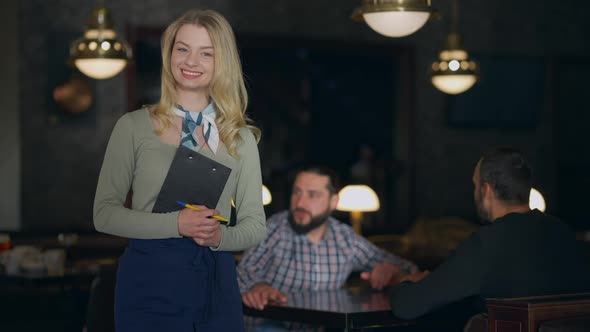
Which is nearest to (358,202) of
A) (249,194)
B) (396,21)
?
(396,21)

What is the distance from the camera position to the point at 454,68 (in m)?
6.73

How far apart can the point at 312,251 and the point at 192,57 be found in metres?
2.30

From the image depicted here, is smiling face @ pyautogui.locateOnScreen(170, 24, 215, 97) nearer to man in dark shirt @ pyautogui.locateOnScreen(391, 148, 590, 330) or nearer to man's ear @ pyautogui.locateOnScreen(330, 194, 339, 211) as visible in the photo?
man in dark shirt @ pyautogui.locateOnScreen(391, 148, 590, 330)

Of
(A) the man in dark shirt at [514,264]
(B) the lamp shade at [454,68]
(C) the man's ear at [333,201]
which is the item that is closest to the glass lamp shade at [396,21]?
(C) the man's ear at [333,201]

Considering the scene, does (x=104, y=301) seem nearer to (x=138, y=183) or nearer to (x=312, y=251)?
(x=312, y=251)

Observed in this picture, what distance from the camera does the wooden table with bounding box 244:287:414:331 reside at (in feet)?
11.3

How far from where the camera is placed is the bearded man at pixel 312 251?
14.3 feet

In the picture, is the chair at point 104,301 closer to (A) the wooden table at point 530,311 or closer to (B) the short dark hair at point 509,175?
(B) the short dark hair at point 509,175

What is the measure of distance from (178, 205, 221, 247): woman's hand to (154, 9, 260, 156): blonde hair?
20cm

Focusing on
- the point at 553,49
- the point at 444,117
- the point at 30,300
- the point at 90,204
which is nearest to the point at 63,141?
the point at 90,204

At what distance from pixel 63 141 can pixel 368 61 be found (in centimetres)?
591

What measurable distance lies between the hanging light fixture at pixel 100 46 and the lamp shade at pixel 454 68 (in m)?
2.23

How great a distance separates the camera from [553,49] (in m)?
11.6

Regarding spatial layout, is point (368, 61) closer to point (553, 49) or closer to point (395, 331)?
point (553, 49)
